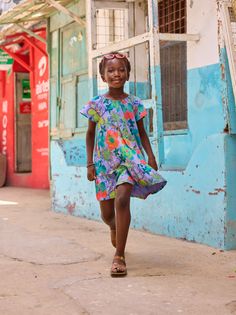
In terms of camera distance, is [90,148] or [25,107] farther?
[25,107]

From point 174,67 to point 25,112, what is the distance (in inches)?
286

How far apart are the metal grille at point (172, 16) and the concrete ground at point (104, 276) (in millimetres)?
2272

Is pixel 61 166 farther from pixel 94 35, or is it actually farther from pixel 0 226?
pixel 94 35

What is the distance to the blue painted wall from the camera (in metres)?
4.76

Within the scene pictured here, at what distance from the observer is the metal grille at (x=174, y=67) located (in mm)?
6301

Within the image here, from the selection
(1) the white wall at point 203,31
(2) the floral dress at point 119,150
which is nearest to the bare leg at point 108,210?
(2) the floral dress at point 119,150

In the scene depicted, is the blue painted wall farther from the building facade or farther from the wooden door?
the wooden door

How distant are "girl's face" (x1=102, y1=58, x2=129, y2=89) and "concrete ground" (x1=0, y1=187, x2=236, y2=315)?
130cm

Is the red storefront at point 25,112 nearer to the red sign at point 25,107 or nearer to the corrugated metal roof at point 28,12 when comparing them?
the red sign at point 25,107

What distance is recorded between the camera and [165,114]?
671 cm

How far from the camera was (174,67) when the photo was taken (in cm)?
652

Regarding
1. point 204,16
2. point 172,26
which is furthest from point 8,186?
point 204,16

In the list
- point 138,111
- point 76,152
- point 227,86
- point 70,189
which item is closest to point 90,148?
point 138,111

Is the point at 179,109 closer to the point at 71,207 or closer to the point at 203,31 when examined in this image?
the point at 203,31
